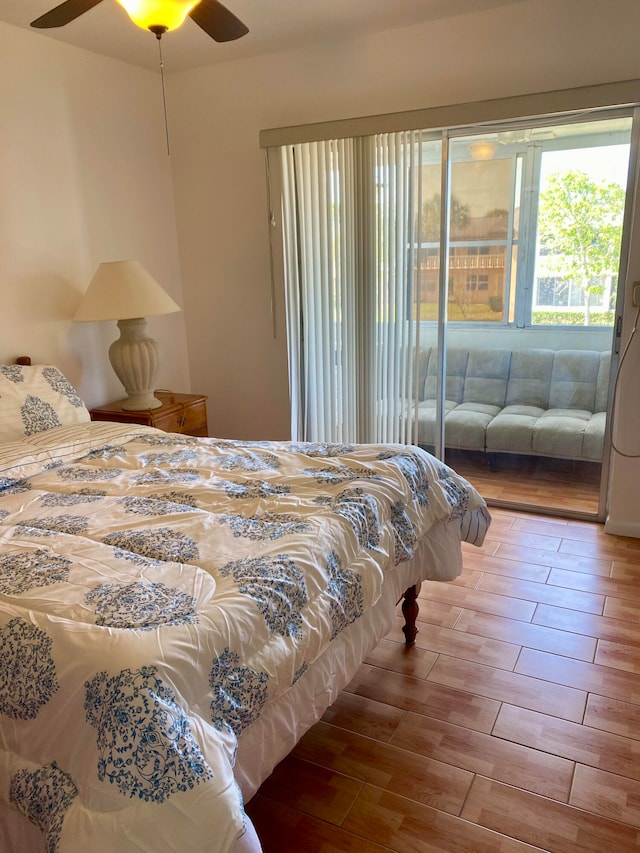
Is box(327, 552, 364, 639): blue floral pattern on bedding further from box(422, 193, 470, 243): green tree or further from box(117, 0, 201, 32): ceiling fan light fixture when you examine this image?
box(422, 193, 470, 243): green tree

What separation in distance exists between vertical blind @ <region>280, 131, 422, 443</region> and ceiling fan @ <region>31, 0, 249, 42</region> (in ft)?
4.63

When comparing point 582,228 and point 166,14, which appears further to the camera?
point 582,228

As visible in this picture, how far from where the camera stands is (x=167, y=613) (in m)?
1.29

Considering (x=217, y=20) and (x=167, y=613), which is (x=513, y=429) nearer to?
(x=217, y=20)

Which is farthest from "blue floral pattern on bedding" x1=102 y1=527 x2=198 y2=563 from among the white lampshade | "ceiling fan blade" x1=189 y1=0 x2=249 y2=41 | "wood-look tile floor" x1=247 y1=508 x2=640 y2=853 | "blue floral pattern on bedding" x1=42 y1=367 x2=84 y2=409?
the white lampshade

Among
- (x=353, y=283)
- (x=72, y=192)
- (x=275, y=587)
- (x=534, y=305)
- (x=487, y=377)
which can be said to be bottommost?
(x=275, y=587)

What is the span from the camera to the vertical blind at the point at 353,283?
3387mm

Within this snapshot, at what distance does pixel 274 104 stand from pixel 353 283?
111 cm

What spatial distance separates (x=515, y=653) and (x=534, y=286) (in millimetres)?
2043

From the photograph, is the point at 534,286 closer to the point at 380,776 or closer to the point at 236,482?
the point at 236,482

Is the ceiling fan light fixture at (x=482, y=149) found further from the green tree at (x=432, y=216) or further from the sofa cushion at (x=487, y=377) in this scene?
the sofa cushion at (x=487, y=377)

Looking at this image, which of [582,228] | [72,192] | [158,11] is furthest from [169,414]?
[582,228]

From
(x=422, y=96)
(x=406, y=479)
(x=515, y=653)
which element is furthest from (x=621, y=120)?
(x=515, y=653)

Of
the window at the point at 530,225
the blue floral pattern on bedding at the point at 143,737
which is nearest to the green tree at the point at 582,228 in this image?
the window at the point at 530,225
